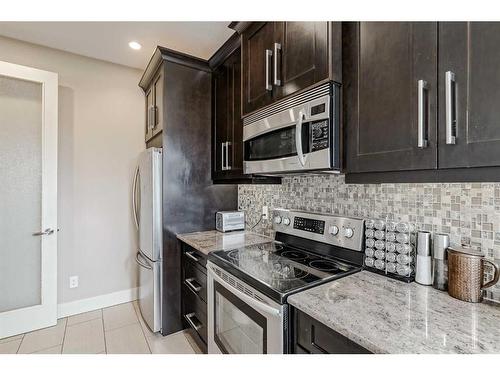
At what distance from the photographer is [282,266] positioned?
1.45 m

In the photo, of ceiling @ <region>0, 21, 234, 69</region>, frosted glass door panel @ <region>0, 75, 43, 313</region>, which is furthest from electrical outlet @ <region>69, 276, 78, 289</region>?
ceiling @ <region>0, 21, 234, 69</region>

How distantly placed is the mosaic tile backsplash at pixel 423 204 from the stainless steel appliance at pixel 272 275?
12cm

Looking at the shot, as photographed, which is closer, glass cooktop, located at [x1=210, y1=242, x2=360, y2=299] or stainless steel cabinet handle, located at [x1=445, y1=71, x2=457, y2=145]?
stainless steel cabinet handle, located at [x1=445, y1=71, x2=457, y2=145]

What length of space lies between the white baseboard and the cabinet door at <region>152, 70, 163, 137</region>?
1841mm

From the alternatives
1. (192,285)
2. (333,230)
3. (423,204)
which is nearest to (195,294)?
(192,285)

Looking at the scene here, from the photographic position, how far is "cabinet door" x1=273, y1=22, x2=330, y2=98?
1.22 meters

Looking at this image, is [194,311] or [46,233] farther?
[46,233]

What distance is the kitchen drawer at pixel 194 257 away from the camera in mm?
1883

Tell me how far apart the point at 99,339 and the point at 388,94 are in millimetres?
2779

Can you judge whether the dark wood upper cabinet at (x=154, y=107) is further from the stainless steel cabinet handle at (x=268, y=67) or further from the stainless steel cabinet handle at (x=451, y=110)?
the stainless steel cabinet handle at (x=451, y=110)

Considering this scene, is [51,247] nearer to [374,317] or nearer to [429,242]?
[374,317]

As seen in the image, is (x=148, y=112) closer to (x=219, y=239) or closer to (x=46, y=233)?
(x=46, y=233)

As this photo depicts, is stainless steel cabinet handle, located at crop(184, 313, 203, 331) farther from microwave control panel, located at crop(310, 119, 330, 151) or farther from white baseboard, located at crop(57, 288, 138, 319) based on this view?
microwave control panel, located at crop(310, 119, 330, 151)

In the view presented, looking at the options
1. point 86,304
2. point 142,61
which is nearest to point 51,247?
point 86,304
